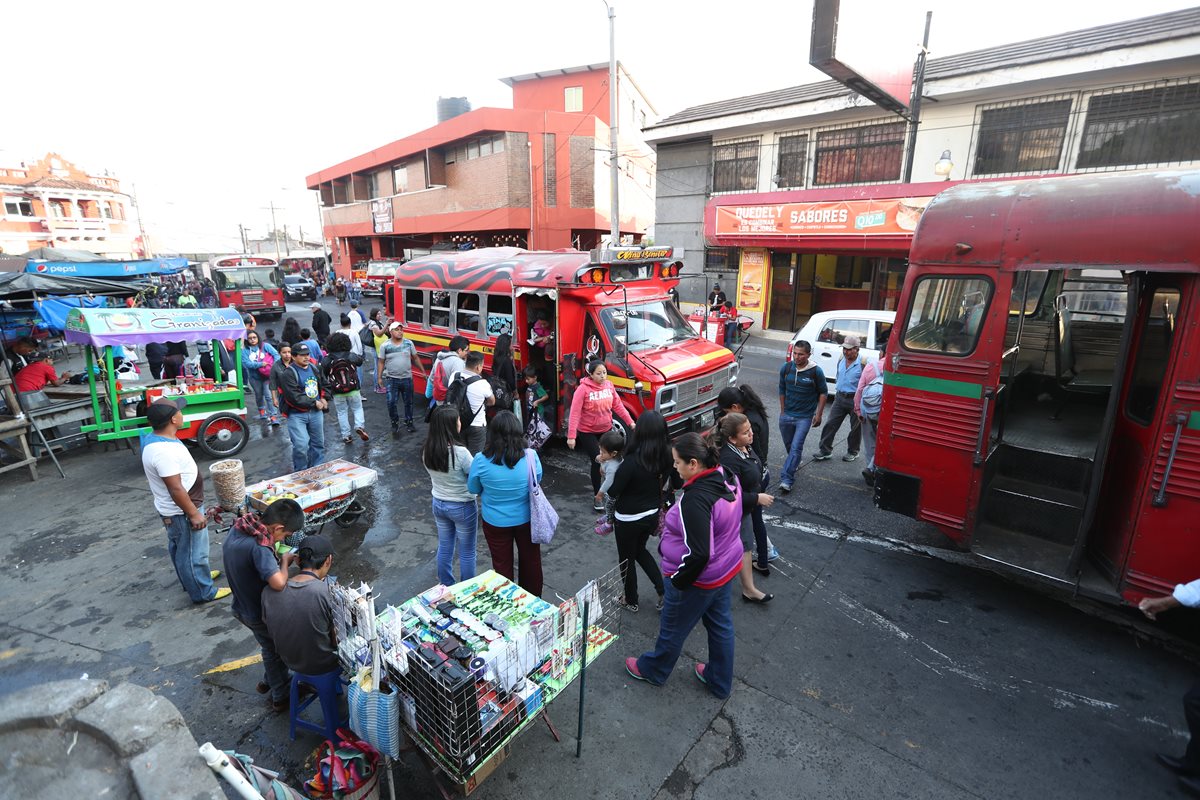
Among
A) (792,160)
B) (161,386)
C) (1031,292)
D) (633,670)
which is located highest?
(792,160)

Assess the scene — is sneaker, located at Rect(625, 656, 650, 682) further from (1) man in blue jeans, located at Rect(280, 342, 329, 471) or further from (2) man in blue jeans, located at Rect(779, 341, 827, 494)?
(1) man in blue jeans, located at Rect(280, 342, 329, 471)

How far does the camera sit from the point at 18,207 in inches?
1983

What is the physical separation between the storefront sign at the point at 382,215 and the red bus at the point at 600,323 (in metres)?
29.4

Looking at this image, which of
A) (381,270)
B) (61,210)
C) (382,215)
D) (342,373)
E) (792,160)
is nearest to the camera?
(342,373)

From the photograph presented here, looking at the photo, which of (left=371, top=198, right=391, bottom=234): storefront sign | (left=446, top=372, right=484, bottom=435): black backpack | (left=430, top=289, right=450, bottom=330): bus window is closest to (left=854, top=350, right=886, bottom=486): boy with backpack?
(left=446, top=372, right=484, bottom=435): black backpack

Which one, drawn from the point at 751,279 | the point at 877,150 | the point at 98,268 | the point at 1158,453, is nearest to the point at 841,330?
the point at 1158,453

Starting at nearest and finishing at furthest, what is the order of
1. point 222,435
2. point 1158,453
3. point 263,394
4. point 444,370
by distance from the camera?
point 1158,453
point 444,370
point 222,435
point 263,394

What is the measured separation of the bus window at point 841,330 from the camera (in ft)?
35.3

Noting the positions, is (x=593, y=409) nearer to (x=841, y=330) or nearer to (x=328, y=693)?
(x=328, y=693)

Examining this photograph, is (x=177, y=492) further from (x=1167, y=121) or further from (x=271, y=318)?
(x=271, y=318)

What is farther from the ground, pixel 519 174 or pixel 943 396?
pixel 519 174

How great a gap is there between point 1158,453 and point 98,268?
15242 millimetres

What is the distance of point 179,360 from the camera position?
10531 mm

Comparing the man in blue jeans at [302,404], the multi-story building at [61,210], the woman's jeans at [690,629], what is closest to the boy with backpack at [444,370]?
the man in blue jeans at [302,404]
